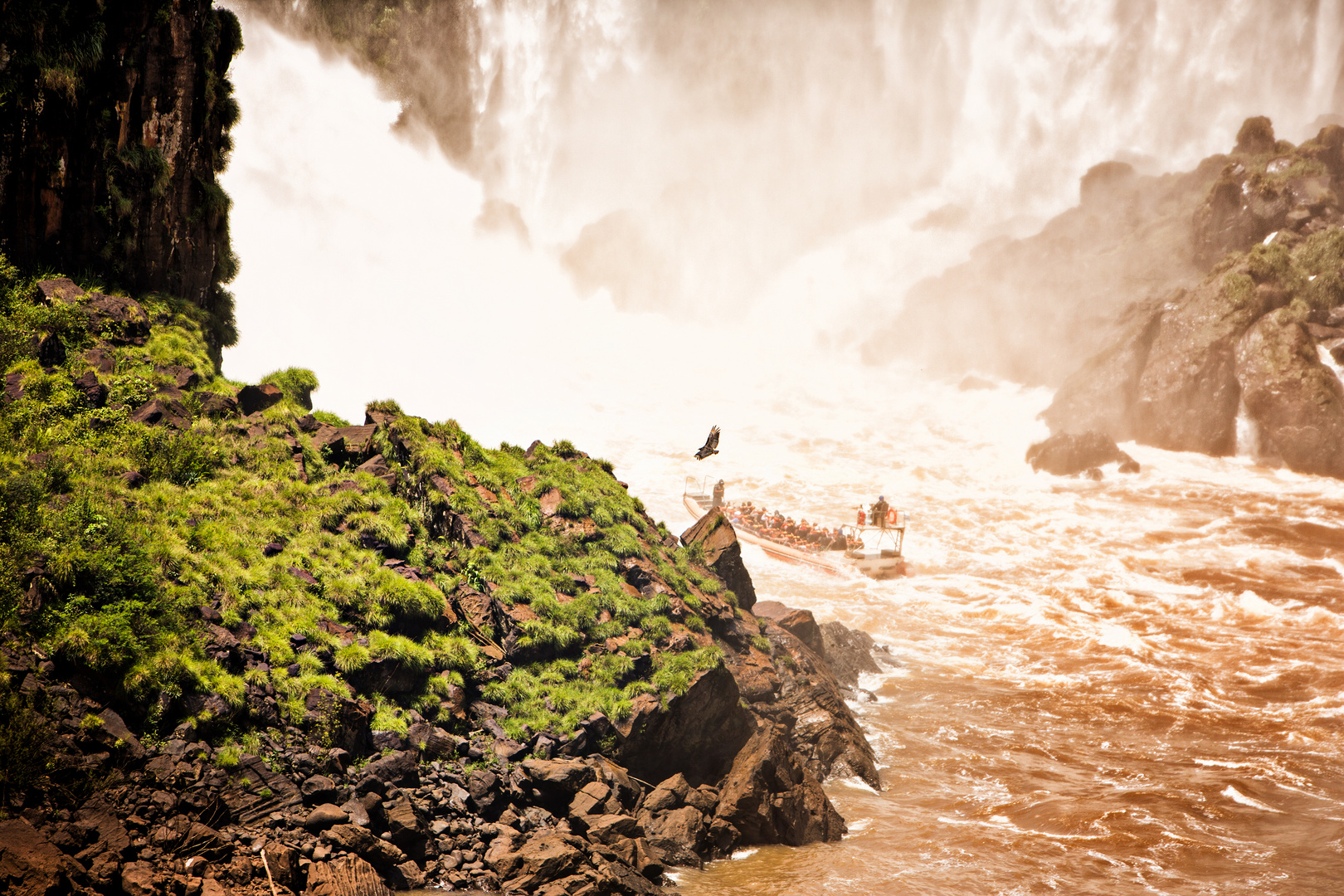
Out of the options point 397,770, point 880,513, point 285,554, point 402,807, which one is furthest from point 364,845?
point 880,513

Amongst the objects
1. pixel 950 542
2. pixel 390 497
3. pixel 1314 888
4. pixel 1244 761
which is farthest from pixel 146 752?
pixel 950 542

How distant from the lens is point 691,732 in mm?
11141

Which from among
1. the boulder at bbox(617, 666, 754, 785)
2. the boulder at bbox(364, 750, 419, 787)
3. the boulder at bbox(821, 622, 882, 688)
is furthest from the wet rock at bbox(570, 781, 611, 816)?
the boulder at bbox(821, 622, 882, 688)

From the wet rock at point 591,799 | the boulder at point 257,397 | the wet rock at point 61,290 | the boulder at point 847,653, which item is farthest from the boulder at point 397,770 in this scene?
the boulder at point 847,653

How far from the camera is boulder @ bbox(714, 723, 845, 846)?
33.3ft

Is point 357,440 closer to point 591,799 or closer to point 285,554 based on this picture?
point 285,554

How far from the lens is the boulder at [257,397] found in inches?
563

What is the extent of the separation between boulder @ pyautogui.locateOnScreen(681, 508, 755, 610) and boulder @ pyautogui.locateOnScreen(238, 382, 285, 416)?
414 inches

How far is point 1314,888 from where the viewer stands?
10.0 m

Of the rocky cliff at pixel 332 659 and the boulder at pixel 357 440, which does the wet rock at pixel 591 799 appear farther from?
the boulder at pixel 357 440

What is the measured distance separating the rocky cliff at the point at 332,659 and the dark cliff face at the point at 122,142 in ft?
4.12

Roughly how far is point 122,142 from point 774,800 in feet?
60.9

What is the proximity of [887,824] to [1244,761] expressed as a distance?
9.84m

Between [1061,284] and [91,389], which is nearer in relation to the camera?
[91,389]
